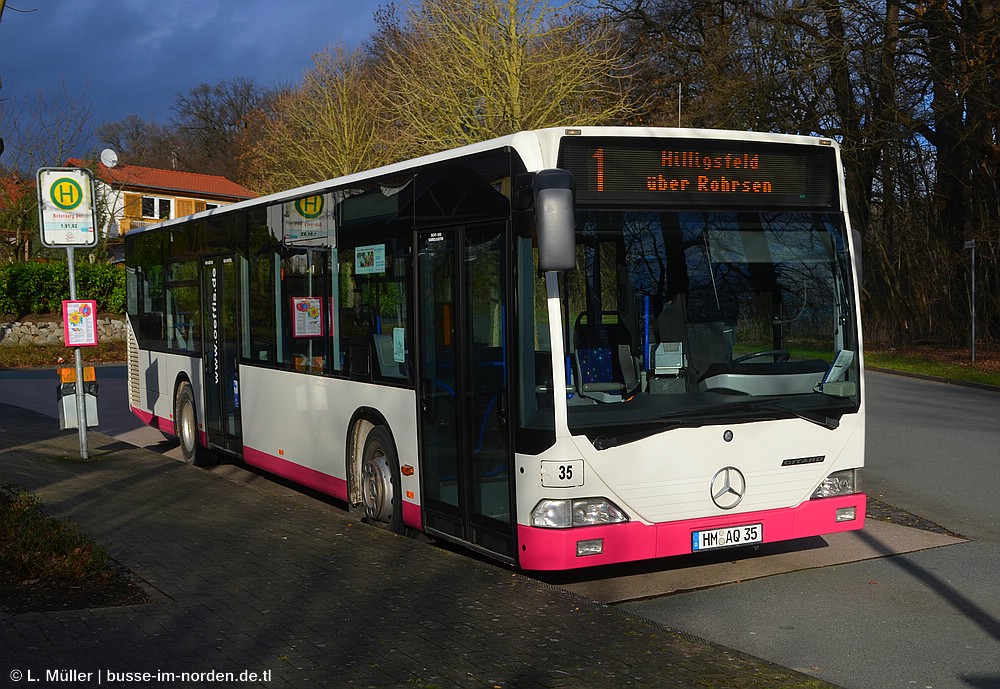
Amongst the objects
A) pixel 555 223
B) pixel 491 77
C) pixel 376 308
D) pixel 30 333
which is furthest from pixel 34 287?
pixel 555 223

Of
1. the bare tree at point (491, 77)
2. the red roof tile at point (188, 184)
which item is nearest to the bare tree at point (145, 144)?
the red roof tile at point (188, 184)

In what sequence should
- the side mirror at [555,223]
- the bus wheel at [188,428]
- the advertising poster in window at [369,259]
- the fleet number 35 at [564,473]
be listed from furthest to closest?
1. the bus wheel at [188,428]
2. the advertising poster in window at [369,259]
3. the fleet number 35 at [564,473]
4. the side mirror at [555,223]

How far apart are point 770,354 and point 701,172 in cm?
125

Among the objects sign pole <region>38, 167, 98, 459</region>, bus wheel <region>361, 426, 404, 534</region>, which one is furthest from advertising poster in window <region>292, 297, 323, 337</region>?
sign pole <region>38, 167, 98, 459</region>

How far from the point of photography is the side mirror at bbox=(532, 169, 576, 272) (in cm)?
632

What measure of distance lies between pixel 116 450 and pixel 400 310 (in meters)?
7.20

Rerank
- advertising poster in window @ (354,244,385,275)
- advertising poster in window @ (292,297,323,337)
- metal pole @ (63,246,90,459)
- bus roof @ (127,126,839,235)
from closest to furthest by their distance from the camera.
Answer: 1. bus roof @ (127,126,839,235)
2. advertising poster in window @ (354,244,385,275)
3. advertising poster in window @ (292,297,323,337)
4. metal pole @ (63,246,90,459)

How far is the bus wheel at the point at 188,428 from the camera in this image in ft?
45.6

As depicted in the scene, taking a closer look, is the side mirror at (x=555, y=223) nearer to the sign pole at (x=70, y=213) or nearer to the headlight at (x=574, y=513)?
the headlight at (x=574, y=513)

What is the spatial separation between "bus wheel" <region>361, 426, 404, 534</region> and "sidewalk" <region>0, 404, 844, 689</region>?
301 mm

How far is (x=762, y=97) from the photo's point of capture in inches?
1300

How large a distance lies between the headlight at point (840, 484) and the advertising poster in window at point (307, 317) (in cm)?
461

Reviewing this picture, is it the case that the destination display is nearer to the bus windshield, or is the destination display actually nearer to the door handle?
the bus windshield

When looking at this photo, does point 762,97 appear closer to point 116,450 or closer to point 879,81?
point 879,81
